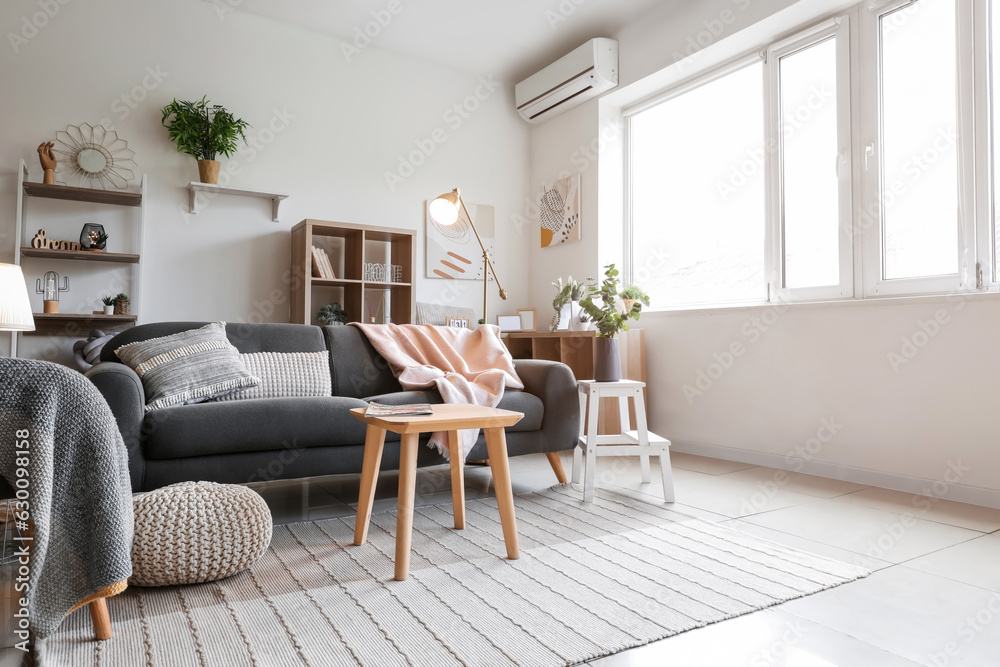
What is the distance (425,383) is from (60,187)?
236 centimetres

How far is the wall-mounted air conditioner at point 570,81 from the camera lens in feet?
14.4

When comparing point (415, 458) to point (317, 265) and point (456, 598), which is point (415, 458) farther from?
point (317, 265)

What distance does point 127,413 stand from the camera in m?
2.01

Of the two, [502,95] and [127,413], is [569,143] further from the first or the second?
[127,413]

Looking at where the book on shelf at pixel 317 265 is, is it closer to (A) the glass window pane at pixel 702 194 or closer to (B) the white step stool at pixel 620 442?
(B) the white step stool at pixel 620 442

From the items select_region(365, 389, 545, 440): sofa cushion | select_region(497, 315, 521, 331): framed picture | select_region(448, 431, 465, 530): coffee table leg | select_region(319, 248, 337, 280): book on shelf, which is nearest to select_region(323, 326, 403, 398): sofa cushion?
select_region(365, 389, 545, 440): sofa cushion

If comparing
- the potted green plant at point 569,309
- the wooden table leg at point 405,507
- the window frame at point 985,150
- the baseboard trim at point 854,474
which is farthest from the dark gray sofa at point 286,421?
the window frame at point 985,150

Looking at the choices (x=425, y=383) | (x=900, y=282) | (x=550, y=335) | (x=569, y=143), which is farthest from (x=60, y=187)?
(x=900, y=282)

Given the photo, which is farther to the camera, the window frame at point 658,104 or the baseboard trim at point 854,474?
the window frame at point 658,104

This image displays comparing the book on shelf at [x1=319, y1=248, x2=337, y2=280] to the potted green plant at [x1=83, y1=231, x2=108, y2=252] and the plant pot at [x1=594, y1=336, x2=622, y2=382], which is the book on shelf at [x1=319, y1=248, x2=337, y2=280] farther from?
the plant pot at [x1=594, y1=336, x2=622, y2=382]

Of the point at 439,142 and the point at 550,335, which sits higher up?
A: the point at 439,142

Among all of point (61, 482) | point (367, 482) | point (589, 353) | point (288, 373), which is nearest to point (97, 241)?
point (288, 373)

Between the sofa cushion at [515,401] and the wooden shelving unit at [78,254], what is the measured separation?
1838mm

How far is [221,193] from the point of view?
4066mm
